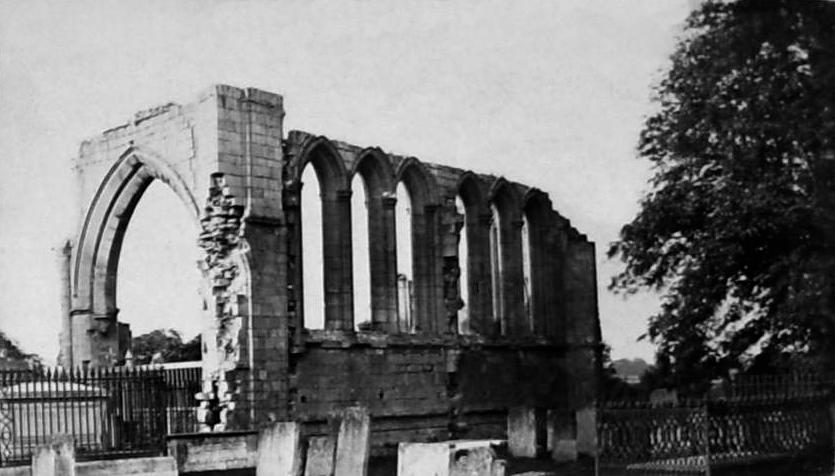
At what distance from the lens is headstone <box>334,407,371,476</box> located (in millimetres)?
12461

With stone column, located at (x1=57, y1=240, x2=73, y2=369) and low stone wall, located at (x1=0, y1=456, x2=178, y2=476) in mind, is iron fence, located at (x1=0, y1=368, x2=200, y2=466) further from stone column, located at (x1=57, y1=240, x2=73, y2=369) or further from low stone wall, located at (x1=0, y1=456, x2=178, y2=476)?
stone column, located at (x1=57, y1=240, x2=73, y2=369)

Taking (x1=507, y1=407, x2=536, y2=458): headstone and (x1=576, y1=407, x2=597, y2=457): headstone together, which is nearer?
(x1=576, y1=407, x2=597, y2=457): headstone

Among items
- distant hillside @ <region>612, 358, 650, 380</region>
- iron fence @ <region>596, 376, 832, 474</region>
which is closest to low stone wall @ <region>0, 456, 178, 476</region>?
iron fence @ <region>596, 376, 832, 474</region>

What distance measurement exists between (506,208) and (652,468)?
12.2 metres

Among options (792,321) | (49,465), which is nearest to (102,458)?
(49,465)

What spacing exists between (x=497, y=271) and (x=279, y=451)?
40.6 feet

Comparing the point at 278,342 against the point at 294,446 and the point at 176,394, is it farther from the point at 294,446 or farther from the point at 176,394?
the point at 294,446

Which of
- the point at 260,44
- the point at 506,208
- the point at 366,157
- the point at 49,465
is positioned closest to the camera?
the point at 49,465

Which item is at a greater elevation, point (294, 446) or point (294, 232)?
point (294, 232)

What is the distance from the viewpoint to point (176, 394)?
63.9 feet

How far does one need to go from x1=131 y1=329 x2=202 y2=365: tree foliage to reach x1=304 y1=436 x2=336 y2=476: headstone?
58.2 ft

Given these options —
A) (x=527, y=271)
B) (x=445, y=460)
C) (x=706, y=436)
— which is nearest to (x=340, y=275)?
(x=527, y=271)

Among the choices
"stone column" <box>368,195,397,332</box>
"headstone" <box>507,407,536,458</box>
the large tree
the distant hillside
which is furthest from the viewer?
the distant hillside

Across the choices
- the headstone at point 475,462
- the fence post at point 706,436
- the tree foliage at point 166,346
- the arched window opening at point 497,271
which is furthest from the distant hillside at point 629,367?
the headstone at point 475,462
